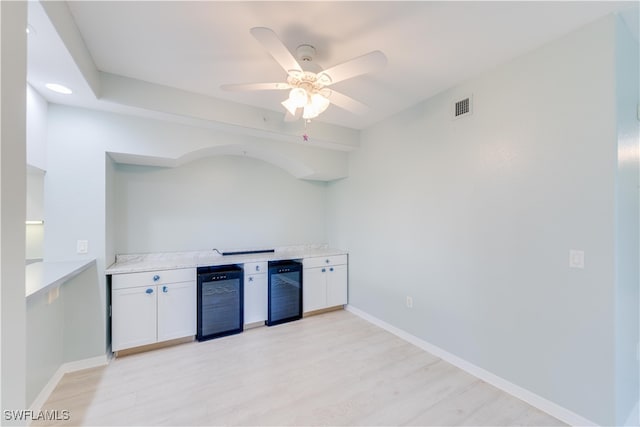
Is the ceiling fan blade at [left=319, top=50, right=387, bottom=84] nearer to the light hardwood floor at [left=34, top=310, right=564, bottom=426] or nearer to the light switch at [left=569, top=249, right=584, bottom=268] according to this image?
the light switch at [left=569, top=249, right=584, bottom=268]

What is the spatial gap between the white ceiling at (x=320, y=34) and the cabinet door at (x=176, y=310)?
2.09 metres

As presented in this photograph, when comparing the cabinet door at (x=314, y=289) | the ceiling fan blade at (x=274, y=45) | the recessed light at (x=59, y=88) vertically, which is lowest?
the cabinet door at (x=314, y=289)

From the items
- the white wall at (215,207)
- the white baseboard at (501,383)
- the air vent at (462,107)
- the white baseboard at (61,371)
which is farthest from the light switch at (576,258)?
the white baseboard at (61,371)

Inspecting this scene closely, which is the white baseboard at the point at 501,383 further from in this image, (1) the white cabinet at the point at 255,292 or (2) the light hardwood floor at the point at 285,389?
(1) the white cabinet at the point at 255,292

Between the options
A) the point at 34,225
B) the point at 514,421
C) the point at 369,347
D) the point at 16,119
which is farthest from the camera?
the point at 369,347

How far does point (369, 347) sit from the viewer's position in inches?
116

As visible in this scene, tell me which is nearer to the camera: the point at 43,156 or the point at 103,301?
the point at 43,156

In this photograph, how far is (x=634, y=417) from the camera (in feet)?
6.19

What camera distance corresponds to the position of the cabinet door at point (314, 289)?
3.77 meters

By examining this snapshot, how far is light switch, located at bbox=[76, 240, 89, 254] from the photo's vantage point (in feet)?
8.22

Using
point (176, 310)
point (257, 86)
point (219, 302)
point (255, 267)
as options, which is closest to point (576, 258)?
point (257, 86)

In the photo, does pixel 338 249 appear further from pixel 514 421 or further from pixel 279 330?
pixel 514 421

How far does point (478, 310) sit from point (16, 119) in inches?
124

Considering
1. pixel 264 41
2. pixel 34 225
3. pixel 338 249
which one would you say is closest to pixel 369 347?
pixel 338 249
